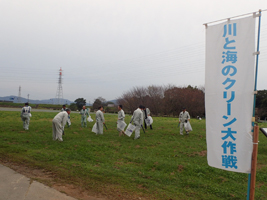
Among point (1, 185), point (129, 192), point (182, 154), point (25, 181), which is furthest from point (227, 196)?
point (1, 185)

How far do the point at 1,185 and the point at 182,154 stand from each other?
21.1 ft

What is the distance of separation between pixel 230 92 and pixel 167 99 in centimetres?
4719

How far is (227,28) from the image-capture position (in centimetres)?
407

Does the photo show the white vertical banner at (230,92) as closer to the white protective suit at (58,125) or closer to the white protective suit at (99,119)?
the white protective suit at (58,125)

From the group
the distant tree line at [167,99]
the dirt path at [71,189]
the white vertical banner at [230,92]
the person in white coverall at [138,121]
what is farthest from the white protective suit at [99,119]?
the distant tree line at [167,99]

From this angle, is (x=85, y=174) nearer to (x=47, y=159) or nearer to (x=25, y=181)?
(x=25, y=181)

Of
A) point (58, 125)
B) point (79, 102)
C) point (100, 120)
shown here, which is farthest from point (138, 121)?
point (79, 102)

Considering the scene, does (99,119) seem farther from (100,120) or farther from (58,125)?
(58,125)

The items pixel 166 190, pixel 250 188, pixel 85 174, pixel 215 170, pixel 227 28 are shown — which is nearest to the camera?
pixel 250 188

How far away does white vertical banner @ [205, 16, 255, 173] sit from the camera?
3820mm

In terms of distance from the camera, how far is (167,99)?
1996 inches

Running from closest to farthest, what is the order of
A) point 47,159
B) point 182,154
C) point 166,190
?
point 166,190 → point 47,159 → point 182,154

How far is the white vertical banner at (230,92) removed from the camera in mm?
3820

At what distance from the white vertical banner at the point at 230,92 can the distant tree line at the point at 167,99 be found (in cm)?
4527
